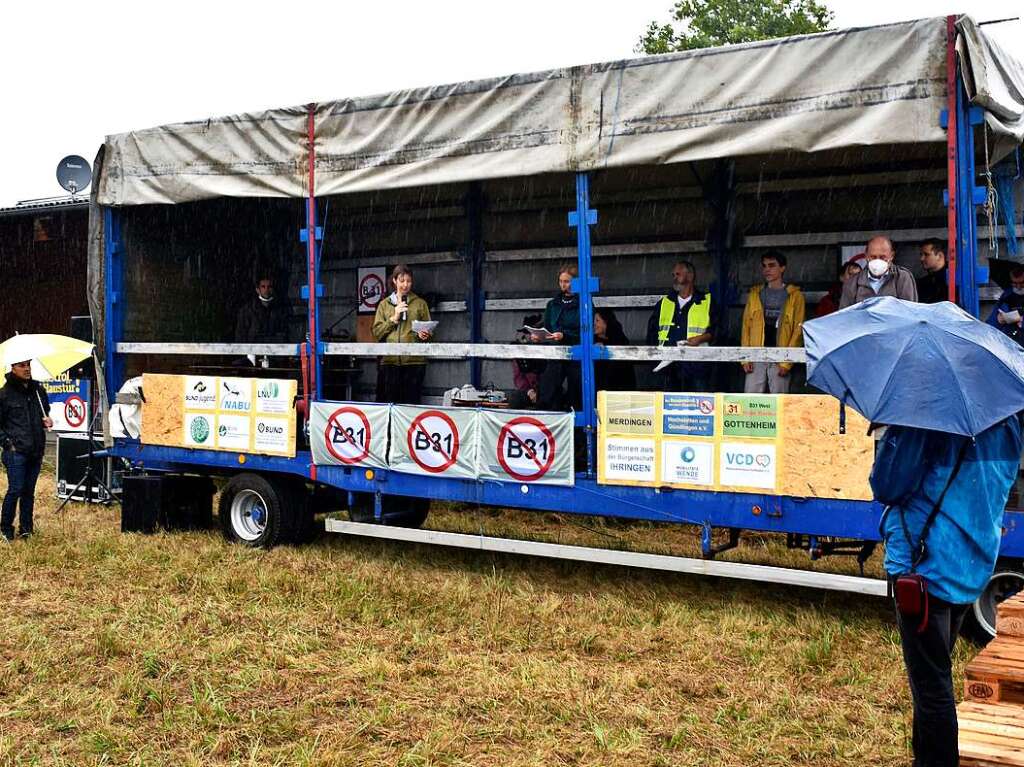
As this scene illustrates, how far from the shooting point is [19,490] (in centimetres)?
904

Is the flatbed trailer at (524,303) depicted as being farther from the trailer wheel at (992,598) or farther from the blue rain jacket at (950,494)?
the blue rain jacket at (950,494)

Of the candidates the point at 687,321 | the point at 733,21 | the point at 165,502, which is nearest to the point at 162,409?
the point at 165,502

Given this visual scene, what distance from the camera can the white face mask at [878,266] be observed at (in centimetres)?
654

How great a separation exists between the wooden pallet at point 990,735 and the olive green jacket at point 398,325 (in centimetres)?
578

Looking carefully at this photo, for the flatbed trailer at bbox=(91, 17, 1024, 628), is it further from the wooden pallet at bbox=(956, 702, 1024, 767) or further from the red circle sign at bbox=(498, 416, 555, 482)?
the wooden pallet at bbox=(956, 702, 1024, 767)

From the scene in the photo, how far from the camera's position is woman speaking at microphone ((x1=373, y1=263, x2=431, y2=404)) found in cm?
893

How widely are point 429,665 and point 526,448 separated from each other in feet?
6.48

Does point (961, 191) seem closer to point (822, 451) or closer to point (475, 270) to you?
point (822, 451)

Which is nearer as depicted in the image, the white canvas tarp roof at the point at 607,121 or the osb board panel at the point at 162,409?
the white canvas tarp roof at the point at 607,121

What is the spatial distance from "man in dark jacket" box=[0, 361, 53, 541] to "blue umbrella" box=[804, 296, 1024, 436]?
24.1 feet

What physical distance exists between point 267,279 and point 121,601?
447 centimetres

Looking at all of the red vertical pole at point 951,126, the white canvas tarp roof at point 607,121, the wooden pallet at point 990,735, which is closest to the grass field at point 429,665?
the wooden pallet at point 990,735

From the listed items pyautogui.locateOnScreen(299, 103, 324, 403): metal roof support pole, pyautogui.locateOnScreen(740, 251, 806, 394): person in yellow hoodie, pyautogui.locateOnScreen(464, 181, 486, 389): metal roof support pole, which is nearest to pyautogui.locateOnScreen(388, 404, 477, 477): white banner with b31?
pyautogui.locateOnScreen(299, 103, 324, 403): metal roof support pole

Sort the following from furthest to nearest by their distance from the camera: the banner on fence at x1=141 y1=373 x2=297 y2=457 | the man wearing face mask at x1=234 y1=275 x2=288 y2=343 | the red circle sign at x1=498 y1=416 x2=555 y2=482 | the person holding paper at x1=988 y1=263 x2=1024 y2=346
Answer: the man wearing face mask at x1=234 y1=275 x2=288 y2=343
the banner on fence at x1=141 y1=373 x2=297 y2=457
the person holding paper at x1=988 y1=263 x2=1024 y2=346
the red circle sign at x1=498 y1=416 x2=555 y2=482
